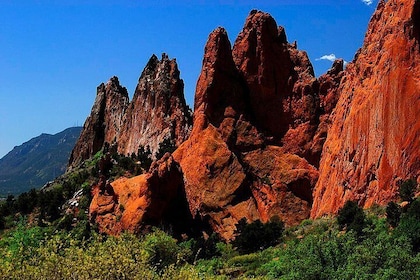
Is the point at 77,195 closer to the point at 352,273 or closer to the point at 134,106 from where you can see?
the point at 134,106

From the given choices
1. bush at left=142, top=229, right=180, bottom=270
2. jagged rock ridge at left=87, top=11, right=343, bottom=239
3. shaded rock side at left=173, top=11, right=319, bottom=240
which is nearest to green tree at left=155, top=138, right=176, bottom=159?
shaded rock side at left=173, top=11, right=319, bottom=240

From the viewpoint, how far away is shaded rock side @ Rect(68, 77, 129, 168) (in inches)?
4742

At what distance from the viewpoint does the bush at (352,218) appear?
1673 inches

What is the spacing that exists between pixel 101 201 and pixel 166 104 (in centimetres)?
3396

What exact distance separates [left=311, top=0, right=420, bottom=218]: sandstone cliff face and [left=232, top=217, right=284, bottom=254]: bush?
509 centimetres

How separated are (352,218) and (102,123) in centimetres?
8811

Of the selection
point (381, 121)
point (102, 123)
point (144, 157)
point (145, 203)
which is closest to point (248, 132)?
point (145, 203)

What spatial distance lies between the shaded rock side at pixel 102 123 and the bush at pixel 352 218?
77.3 metres

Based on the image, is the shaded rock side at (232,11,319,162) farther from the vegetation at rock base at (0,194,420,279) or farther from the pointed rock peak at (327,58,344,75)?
the vegetation at rock base at (0,194,420,279)

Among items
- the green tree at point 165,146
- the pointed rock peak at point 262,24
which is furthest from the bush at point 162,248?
the pointed rock peak at point 262,24

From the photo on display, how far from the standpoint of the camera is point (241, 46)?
71.6m

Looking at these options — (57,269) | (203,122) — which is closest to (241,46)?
(203,122)

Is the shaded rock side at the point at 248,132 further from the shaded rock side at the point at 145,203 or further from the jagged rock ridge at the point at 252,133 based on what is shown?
the shaded rock side at the point at 145,203

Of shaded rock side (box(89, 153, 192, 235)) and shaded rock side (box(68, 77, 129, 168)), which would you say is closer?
shaded rock side (box(89, 153, 192, 235))
